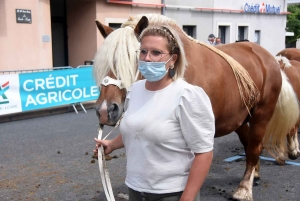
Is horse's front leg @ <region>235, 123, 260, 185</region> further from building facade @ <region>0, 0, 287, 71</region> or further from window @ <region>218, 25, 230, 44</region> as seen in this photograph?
window @ <region>218, 25, 230, 44</region>

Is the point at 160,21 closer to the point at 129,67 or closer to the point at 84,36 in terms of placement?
the point at 129,67

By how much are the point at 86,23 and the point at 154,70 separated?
1109 centimetres

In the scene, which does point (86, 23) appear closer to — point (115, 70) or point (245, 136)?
point (245, 136)

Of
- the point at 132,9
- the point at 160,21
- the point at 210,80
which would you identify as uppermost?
the point at 132,9

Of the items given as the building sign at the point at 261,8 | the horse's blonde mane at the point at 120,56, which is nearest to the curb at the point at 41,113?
the horse's blonde mane at the point at 120,56

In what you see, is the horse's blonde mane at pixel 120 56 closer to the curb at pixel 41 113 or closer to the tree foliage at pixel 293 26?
the curb at pixel 41 113

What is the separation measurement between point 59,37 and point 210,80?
36.2ft

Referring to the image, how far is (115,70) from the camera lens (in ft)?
8.68

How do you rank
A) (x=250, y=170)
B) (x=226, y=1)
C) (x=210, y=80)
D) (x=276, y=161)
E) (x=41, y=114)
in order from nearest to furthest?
(x=210, y=80)
(x=250, y=170)
(x=276, y=161)
(x=41, y=114)
(x=226, y=1)

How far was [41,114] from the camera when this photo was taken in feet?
30.6

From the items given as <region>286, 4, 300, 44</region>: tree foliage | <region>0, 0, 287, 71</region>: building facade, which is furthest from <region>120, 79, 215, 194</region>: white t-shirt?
<region>286, 4, 300, 44</region>: tree foliage

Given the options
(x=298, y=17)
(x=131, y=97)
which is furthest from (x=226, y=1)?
(x=298, y=17)

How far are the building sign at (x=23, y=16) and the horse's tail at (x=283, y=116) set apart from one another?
7.74 meters

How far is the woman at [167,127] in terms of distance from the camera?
1.87 metres
